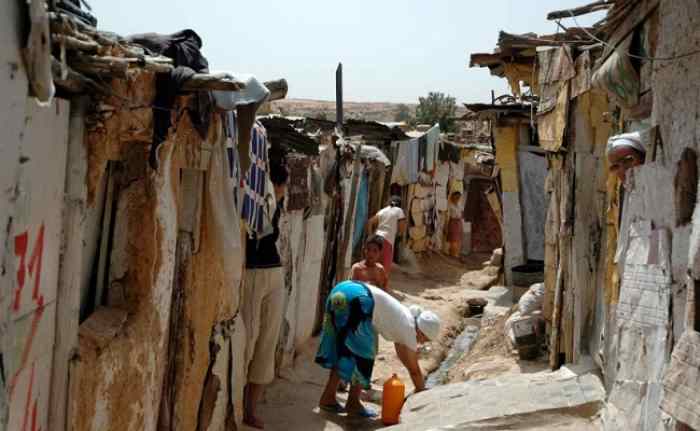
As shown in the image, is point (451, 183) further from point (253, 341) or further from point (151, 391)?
point (151, 391)

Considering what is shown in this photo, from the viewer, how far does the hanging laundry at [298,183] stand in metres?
8.11

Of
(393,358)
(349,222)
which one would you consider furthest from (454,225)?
(393,358)

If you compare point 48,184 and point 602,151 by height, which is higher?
point 602,151

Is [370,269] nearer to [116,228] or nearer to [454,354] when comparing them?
[116,228]

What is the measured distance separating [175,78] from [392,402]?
11.6ft

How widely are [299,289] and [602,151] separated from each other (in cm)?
363

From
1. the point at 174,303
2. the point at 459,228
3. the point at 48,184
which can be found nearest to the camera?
the point at 48,184

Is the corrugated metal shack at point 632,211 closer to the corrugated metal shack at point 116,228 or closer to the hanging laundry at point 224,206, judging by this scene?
the corrugated metal shack at point 116,228

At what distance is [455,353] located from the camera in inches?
437

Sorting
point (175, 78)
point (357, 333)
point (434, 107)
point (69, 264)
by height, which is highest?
point (434, 107)

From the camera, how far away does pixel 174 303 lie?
5.27m

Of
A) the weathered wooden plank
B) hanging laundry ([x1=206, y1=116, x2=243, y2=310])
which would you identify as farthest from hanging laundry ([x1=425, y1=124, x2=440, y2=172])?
the weathered wooden plank

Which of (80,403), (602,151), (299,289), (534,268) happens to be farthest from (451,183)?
(80,403)

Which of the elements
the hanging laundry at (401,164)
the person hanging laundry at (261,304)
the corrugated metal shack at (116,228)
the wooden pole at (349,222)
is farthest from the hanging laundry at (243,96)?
the hanging laundry at (401,164)
